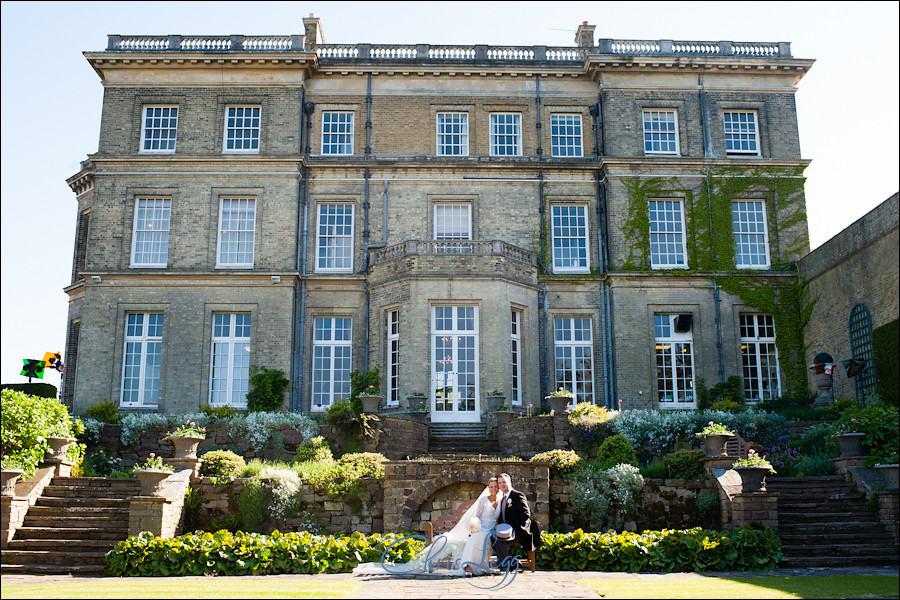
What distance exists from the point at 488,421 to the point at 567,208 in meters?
8.05

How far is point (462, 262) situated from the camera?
882 inches

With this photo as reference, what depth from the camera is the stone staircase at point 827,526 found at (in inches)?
527

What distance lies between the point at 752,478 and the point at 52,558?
40.1 feet

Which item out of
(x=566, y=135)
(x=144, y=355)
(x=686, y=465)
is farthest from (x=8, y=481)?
(x=566, y=135)

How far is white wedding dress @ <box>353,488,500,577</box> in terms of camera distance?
11.1 m

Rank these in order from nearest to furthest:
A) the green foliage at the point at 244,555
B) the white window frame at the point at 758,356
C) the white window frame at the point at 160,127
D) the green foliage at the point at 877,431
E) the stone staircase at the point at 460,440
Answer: the green foliage at the point at 244,555 < the green foliage at the point at 877,431 < the stone staircase at the point at 460,440 < the white window frame at the point at 758,356 < the white window frame at the point at 160,127

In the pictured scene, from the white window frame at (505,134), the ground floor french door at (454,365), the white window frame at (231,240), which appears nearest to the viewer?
the ground floor french door at (454,365)

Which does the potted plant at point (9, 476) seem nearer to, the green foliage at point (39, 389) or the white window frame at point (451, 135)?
the green foliage at point (39, 389)

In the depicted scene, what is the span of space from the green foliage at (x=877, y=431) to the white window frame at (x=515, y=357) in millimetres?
8827

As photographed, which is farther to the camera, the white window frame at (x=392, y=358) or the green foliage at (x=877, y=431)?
the white window frame at (x=392, y=358)

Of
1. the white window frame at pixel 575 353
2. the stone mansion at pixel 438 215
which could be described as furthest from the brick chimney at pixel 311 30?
the white window frame at pixel 575 353

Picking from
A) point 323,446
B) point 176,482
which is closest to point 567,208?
point 323,446

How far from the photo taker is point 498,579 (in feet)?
35.2

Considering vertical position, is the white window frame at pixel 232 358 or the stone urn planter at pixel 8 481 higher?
the white window frame at pixel 232 358
